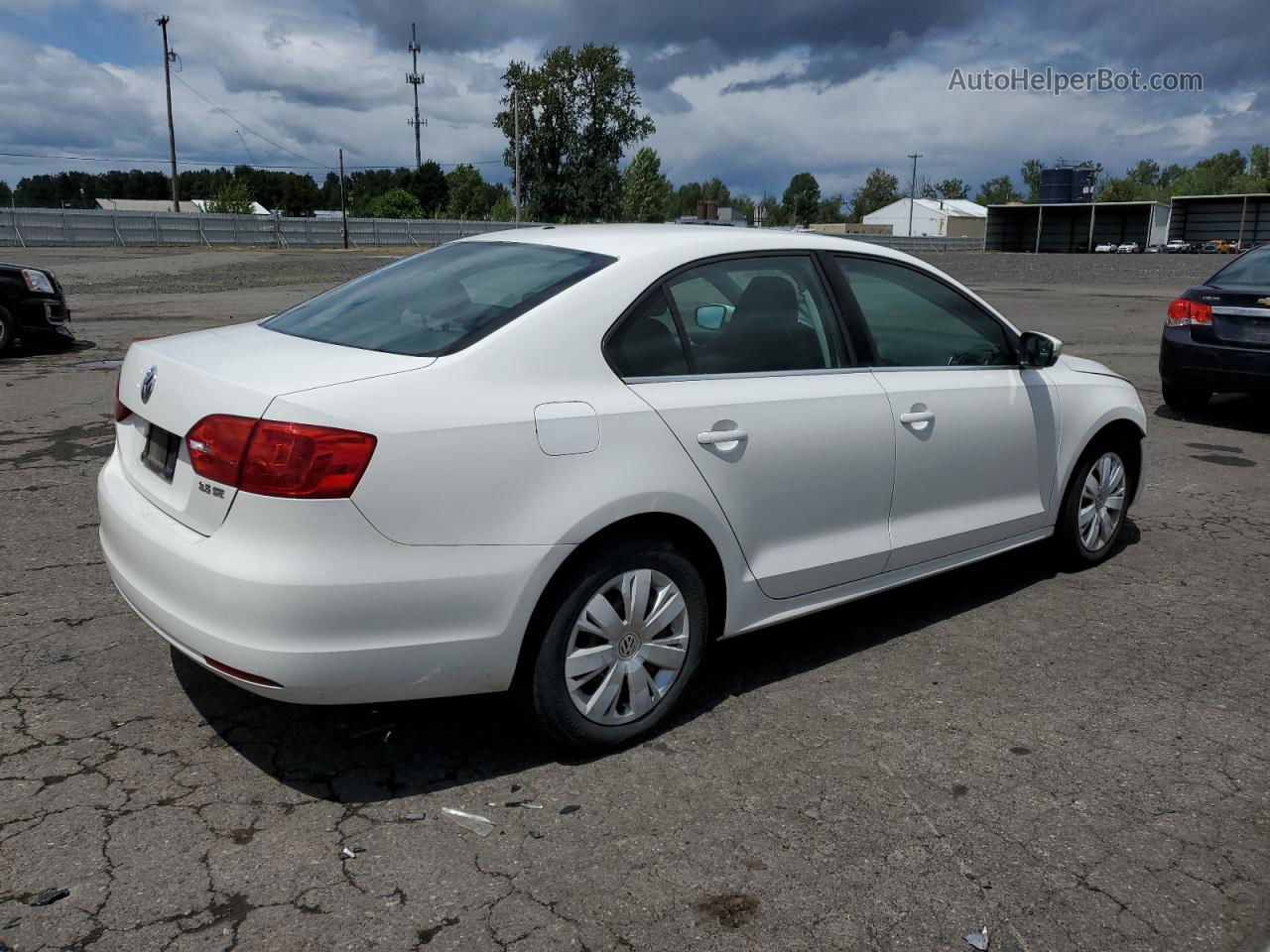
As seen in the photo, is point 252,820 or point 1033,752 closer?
point 252,820

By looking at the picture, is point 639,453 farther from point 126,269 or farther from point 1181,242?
point 1181,242

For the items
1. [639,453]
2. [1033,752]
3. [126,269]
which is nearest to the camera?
[639,453]

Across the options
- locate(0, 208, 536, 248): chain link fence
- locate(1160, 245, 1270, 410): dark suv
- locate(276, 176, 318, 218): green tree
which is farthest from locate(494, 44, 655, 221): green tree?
locate(1160, 245, 1270, 410): dark suv

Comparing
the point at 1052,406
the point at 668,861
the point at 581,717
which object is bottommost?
the point at 668,861

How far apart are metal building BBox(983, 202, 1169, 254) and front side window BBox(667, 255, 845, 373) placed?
288 ft

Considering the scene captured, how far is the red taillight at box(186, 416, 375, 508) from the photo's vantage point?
275 cm

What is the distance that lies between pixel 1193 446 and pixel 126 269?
28.5m

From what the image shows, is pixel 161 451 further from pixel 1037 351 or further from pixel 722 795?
pixel 1037 351

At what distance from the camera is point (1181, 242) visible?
8569cm

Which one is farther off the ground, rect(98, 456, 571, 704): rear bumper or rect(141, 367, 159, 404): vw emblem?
rect(141, 367, 159, 404): vw emblem

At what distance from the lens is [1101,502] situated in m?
5.18

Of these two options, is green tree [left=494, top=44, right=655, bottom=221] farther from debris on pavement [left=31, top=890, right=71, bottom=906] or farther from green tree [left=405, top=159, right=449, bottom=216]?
debris on pavement [left=31, top=890, right=71, bottom=906]

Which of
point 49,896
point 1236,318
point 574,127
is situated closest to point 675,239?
point 49,896

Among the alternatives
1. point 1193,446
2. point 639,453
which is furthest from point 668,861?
point 1193,446
